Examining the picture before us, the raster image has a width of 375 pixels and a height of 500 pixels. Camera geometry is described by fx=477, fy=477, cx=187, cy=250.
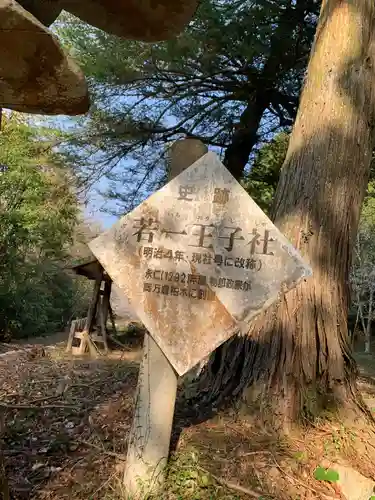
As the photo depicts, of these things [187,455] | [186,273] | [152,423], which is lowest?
[187,455]

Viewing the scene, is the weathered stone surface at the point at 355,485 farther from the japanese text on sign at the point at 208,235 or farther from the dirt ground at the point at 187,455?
the japanese text on sign at the point at 208,235

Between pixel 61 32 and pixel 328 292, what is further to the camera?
pixel 61 32

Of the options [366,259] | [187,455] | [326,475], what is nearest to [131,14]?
[187,455]

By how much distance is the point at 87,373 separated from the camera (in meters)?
5.11

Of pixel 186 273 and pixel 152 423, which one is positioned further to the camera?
A: pixel 152 423

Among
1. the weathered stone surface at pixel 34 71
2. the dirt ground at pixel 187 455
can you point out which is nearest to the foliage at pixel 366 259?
the dirt ground at pixel 187 455

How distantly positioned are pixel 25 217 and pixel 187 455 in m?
9.78

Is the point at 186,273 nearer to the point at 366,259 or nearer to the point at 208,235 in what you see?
the point at 208,235

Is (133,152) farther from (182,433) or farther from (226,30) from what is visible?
(182,433)

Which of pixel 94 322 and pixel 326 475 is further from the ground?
pixel 326 475

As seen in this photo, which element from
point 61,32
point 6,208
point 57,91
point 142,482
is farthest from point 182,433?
point 6,208

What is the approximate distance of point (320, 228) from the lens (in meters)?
3.16

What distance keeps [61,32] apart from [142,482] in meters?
7.65

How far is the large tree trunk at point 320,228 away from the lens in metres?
2.98
